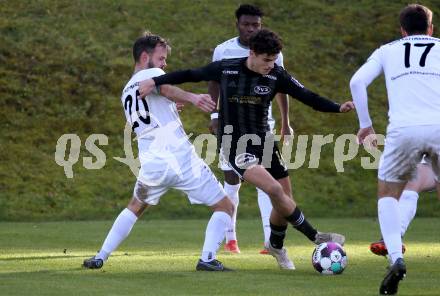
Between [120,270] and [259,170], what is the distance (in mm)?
1671

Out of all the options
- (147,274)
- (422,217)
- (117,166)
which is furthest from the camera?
(117,166)

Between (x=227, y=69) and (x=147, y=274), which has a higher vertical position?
(x=227, y=69)

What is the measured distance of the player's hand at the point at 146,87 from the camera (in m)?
10.6

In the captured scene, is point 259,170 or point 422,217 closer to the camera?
point 259,170

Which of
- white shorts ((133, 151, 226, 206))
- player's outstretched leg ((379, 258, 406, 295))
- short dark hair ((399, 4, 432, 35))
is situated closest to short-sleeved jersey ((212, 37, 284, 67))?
white shorts ((133, 151, 226, 206))

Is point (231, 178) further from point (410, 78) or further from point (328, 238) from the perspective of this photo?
point (410, 78)

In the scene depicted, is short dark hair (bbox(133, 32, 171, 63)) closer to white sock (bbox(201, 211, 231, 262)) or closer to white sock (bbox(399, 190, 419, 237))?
white sock (bbox(201, 211, 231, 262))

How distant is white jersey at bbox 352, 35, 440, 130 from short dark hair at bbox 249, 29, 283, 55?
1387 millimetres

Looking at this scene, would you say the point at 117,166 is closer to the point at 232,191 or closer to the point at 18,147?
the point at 18,147

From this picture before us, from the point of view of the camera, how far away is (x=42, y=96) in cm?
2561

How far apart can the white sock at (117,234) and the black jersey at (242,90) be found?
128cm

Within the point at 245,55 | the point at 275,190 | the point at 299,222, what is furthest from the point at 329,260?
the point at 245,55

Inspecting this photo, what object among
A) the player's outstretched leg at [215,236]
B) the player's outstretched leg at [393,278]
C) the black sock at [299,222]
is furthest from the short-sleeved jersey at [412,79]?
the player's outstretched leg at [215,236]

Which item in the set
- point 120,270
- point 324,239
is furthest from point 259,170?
point 120,270
